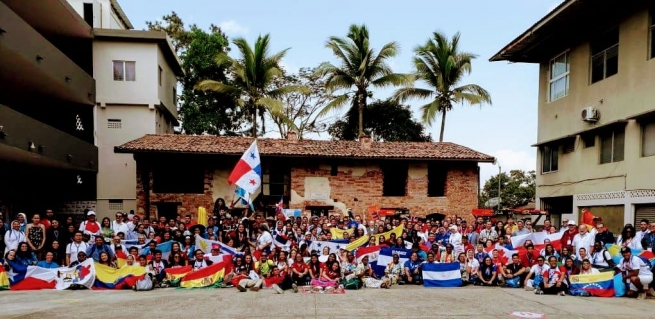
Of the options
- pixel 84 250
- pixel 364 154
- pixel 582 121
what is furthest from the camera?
pixel 364 154

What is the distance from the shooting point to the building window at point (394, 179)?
80.4 ft

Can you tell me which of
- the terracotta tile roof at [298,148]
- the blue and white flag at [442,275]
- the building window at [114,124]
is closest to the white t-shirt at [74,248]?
the terracotta tile roof at [298,148]

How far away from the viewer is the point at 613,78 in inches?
649

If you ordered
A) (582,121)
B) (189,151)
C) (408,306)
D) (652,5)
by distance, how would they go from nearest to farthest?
(408,306) < (652,5) < (582,121) < (189,151)

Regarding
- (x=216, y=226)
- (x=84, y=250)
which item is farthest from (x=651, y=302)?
(x=84, y=250)

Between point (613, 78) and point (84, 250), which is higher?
point (613, 78)

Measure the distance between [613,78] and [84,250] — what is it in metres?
16.3

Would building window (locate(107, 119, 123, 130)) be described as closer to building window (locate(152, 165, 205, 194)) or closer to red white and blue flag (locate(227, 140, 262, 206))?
building window (locate(152, 165, 205, 194))

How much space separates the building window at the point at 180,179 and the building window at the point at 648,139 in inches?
660

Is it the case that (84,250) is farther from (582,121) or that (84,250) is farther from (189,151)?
(582,121)

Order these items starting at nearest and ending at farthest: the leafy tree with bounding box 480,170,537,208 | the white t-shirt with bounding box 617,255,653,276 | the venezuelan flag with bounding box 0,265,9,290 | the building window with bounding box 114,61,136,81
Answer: the white t-shirt with bounding box 617,255,653,276 < the venezuelan flag with bounding box 0,265,9,290 < the building window with bounding box 114,61,136,81 < the leafy tree with bounding box 480,170,537,208

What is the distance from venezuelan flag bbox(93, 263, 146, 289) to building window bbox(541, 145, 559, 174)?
15388mm

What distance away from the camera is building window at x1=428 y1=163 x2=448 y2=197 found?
2478 cm

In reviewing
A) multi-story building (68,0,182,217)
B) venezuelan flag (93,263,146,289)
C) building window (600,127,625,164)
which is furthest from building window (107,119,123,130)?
building window (600,127,625,164)
